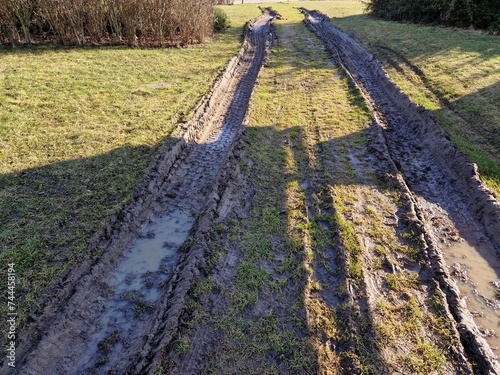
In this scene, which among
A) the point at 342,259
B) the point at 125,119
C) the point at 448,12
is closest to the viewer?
the point at 342,259

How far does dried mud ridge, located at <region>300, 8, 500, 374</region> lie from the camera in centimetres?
397

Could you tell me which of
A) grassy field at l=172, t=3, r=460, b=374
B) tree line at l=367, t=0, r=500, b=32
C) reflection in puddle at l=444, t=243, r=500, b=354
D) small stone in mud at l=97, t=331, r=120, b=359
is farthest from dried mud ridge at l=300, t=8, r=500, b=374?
tree line at l=367, t=0, r=500, b=32

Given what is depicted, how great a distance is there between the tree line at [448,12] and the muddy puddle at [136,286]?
60.0 feet

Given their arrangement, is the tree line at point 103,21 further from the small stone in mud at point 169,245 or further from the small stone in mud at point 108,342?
the small stone in mud at point 108,342

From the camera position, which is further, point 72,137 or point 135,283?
point 72,137

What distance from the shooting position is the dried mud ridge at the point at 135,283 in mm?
3494

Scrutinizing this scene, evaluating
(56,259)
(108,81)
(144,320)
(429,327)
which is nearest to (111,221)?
(56,259)

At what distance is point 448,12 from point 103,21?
1669 cm

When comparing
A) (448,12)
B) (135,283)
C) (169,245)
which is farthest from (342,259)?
(448,12)

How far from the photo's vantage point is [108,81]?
10242 millimetres

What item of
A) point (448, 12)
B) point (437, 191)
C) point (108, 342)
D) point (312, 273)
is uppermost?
point (448, 12)

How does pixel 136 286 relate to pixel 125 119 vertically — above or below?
below

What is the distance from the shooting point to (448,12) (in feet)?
57.9

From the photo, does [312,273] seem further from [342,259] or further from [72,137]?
[72,137]
